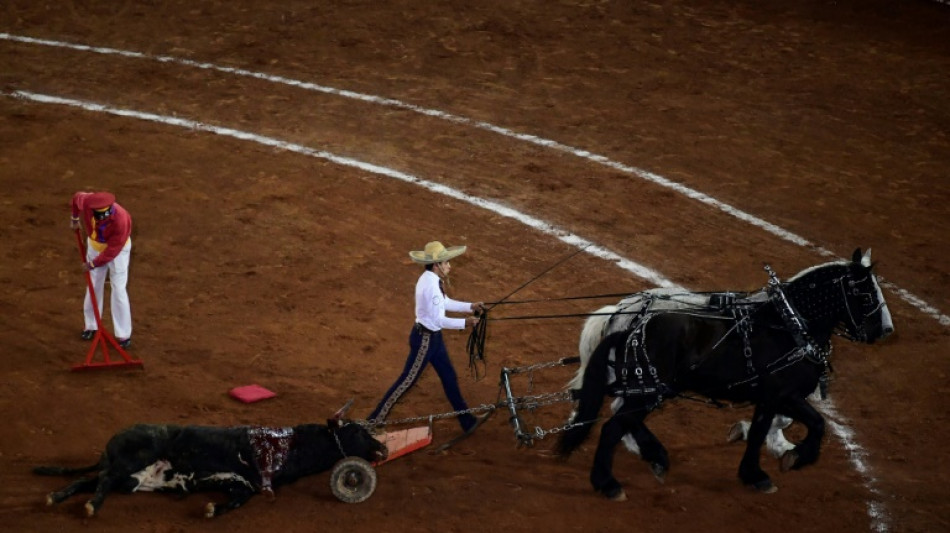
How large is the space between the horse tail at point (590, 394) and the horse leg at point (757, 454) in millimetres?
1420

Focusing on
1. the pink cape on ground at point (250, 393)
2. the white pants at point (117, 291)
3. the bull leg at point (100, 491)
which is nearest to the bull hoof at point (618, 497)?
the pink cape on ground at point (250, 393)

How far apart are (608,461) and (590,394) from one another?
640 millimetres

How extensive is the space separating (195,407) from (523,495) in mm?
3606

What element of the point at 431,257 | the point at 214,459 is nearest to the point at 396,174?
the point at 431,257

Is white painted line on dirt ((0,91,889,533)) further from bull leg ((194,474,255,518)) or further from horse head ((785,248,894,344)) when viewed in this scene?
bull leg ((194,474,255,518))

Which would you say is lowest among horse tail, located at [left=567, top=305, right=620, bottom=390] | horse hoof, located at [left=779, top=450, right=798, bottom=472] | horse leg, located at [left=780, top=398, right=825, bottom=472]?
horse hoof, located at [left=779, top=450, right=798, bottom=472]

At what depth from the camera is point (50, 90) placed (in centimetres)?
1961

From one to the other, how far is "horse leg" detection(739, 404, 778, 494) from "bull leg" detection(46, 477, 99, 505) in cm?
589

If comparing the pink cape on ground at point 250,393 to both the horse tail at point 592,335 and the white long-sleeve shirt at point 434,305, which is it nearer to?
the white long-sleeve shirt at point 434,305

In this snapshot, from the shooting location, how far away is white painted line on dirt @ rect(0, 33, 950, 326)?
609 inches

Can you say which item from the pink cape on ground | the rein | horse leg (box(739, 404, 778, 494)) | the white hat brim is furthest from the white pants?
horse leg (box(739, 404, 778, 494))

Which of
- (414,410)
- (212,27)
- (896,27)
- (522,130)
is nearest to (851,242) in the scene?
(522,130)

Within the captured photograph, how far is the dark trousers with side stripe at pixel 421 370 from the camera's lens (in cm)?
1153

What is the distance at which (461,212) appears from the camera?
16359mm
